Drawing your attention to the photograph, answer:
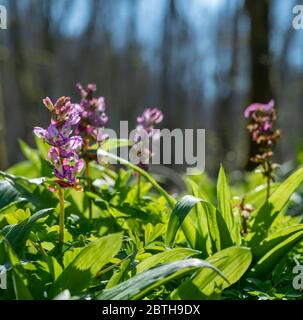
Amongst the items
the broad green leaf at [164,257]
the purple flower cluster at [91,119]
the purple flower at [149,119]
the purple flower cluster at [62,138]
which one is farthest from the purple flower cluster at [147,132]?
the broad green leaf at [164,257]

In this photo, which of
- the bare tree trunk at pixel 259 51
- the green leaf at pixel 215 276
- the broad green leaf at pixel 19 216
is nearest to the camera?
the green leaf at pixel 215 276

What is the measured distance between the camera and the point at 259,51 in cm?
623

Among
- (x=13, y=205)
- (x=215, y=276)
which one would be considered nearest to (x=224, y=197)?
(x=215, y=276)

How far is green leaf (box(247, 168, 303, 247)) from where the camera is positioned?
83.5 inches

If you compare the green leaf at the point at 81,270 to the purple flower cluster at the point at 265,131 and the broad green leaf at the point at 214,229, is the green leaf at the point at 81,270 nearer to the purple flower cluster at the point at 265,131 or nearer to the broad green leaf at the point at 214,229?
the broad green leaf at the point at 214,229

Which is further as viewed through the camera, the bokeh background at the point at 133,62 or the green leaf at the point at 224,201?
the bokeh background at the point at 133,62

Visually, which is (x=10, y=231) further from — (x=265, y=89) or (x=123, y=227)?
(x=265, y=89)

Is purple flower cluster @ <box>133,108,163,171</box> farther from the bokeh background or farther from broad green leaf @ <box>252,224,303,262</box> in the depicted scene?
the bokeh background

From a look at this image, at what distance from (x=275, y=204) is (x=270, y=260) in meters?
0.32

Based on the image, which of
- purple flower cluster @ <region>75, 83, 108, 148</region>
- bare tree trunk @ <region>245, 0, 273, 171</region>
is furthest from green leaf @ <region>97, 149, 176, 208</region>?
bare tree trunk @ <region>245, 0, 273, 171</region>

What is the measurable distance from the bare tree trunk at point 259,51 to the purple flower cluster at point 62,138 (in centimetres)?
443

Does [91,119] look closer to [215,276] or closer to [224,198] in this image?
[224,198]

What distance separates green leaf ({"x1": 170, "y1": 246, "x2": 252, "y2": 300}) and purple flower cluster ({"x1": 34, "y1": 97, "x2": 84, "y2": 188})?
0.48 metres

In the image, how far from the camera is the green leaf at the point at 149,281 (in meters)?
1.42
